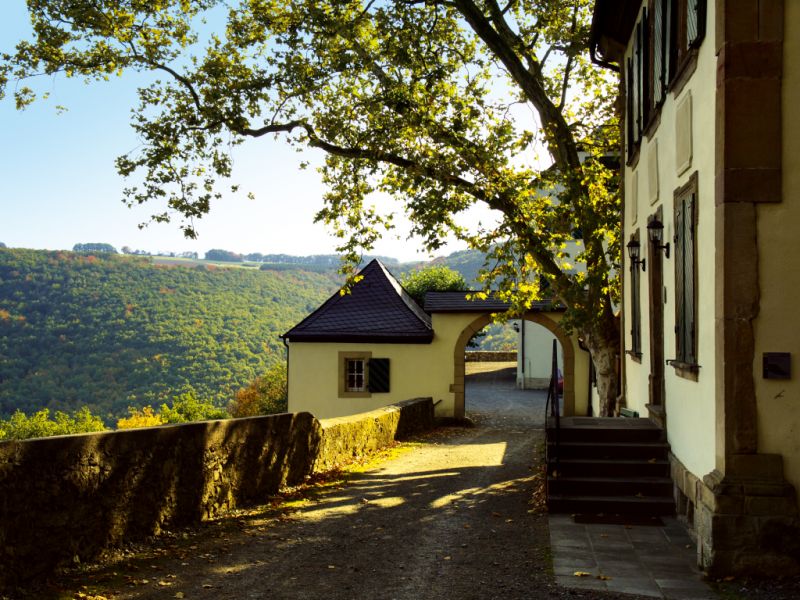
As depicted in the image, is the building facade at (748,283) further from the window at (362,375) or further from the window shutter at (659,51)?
the window at (362,375)

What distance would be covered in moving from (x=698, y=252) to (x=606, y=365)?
8.06 meters

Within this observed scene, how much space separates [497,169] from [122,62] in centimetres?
693

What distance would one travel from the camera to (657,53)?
9.74 meters

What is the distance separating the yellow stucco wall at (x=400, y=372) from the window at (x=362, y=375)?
127 millimetres

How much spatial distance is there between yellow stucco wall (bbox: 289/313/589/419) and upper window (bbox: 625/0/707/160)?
12.1 metres

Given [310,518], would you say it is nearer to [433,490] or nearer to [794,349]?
[433,490]

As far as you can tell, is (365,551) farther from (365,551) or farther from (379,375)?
(379,375)

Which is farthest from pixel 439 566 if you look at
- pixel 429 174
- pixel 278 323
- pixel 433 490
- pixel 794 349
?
pixel 278 323

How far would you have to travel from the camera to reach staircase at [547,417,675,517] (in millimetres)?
8695

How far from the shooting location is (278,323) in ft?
320

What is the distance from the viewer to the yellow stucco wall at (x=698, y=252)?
6.98 meters

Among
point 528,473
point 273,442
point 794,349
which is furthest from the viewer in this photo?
point 528,473

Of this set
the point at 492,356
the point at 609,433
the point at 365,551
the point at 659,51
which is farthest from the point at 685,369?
the point at 492,356

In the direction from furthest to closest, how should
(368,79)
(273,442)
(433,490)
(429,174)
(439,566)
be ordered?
1. (368,79)
2. (429,174)
3. (433,490)
4. (273,442)
5. (439,566)
